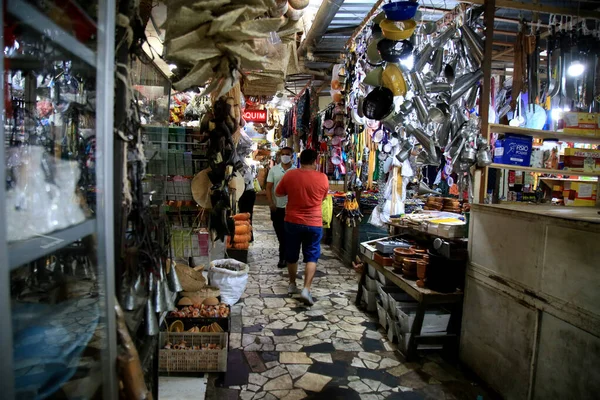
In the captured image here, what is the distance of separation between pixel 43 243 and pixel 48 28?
67 cm

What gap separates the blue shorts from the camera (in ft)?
17.0

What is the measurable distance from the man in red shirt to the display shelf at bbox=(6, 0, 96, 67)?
3.79 meters

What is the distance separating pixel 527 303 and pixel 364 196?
15.0 feet

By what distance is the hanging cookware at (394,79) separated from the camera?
3.87 metres

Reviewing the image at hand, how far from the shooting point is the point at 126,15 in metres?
1.54

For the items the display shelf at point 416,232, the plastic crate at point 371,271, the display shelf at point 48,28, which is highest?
the display shelf at point 48,28

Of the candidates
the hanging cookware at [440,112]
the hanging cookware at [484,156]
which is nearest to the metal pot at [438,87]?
the hanging cookware at [440,112]

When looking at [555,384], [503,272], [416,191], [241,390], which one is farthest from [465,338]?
[416,191]

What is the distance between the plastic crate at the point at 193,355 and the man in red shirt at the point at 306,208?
1.95 meters

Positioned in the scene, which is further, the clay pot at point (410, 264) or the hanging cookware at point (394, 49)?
the clay pot at point (410, 264)

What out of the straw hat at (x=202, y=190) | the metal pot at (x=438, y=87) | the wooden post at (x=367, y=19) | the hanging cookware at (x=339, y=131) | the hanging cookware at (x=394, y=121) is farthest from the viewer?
the hanging cookware at (x=339, y=131)

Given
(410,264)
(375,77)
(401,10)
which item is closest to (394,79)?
(375,77)

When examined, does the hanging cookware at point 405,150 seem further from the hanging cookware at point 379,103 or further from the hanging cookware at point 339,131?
the hanging cookware at point 339,131

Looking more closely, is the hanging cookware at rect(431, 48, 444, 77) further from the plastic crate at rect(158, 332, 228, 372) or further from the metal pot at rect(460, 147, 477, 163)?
the plastic crate at rect(158, 332, 228, 372)
